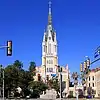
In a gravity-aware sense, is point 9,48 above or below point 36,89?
above

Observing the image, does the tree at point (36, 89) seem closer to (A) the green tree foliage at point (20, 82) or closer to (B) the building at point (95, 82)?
(A) the green tree foliage at point (20, 82)

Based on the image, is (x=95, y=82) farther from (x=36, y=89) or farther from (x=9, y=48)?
(x=9, y=48)

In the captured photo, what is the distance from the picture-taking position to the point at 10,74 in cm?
11938

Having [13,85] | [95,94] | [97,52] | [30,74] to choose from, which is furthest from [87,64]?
[95,94]

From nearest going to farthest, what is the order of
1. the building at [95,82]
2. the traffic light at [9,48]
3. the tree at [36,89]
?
the traffic light at [9,48]
the tree at [36,89]
the building at [95,82]

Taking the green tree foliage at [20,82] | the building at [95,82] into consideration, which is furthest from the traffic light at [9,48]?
the building at [95,82]

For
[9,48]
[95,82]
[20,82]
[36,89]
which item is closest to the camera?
[9,48]

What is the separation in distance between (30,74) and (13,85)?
45.2 feet

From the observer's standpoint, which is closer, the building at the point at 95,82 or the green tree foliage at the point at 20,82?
the green tree foliage at the point at 20,82

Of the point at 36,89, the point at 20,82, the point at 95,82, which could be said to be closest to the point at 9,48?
the point at 20,82

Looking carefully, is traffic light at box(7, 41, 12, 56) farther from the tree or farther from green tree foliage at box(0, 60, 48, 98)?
the tree

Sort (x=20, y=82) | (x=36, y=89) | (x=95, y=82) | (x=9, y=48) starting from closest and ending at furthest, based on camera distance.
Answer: (x=9, y=48), (x=20, y=82), (x=36, y=89), (x=95, y=82)

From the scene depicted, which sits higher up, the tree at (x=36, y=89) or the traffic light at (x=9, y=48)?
the traffic light at (x=9, y=48)

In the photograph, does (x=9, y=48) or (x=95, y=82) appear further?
(x=95, y=82)
